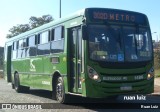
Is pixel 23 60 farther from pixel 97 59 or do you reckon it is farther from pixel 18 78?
pixel 97 59

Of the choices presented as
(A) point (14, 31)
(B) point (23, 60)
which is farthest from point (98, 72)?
(A) point (14, 31)

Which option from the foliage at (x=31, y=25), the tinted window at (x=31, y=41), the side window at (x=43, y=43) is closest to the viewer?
the side window at (x=43, y=43)

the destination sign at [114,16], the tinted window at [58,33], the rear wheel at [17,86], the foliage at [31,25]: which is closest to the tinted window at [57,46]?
the tinted window at [58,33]

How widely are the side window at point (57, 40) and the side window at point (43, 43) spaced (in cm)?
61

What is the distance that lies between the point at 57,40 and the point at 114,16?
3035 millimetres

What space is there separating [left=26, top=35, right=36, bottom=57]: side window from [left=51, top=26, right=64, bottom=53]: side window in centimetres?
292

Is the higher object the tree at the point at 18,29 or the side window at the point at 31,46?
Result: the tree at the point at 18,29

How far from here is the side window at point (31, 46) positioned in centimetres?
1817

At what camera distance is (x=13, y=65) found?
22625mm

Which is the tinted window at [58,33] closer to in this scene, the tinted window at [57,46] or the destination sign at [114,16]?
the tinted window at [57,46]

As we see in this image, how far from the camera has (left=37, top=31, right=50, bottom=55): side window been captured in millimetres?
15952

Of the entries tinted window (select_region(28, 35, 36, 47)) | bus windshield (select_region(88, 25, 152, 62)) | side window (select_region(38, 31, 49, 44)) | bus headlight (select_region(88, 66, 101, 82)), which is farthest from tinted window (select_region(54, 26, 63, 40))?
tinted window (select_region(28, 35, 36, 47))

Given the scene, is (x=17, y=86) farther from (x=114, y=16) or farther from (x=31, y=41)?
(x=114, y=16)

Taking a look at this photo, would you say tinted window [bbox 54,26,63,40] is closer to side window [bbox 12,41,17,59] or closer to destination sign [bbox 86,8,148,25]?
destination sign [bbox 86,8,148,25]
